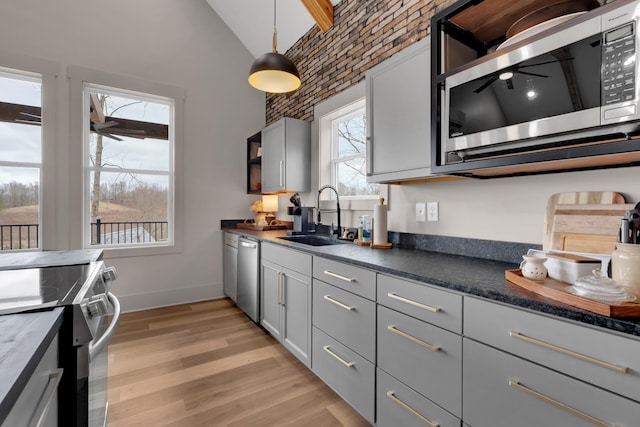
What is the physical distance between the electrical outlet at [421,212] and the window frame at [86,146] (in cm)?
281

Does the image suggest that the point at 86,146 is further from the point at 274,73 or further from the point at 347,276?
the point at 347,276

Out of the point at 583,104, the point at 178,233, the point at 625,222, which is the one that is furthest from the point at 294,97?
the point at 625,222

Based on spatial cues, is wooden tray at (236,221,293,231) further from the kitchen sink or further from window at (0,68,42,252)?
window at (0,68,42,252)

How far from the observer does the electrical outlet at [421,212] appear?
201 centimetres

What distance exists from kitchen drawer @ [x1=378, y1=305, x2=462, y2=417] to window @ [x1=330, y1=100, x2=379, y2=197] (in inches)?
53.9

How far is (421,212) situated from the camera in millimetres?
2027

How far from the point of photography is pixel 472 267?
1.42 meters

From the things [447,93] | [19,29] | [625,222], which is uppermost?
[19,29]

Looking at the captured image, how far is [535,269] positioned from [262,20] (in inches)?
149

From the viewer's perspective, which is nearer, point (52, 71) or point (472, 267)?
point (472, 267)

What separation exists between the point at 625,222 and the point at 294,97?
10.8 feet

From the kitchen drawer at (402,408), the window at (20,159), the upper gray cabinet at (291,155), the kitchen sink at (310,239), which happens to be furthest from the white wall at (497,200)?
the window at (20,159)

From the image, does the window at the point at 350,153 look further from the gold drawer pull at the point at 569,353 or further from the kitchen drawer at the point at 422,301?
the gold drawer pull at the point at 569,353

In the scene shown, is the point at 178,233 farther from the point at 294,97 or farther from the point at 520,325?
the point at 520,325
